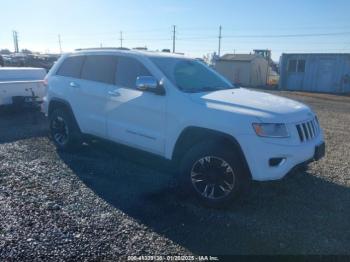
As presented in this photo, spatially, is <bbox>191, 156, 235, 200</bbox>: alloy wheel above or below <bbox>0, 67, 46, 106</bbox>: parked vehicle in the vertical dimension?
below

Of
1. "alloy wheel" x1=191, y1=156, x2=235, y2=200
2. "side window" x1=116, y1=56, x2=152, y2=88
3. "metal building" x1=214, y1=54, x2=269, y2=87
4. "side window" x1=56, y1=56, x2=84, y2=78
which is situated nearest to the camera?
"alloy wheel" x1=191, y1=156, x2=235, y2=200

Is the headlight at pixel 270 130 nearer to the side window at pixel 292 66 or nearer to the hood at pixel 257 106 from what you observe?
the hood at pixel 257 106

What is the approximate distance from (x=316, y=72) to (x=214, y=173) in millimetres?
24015

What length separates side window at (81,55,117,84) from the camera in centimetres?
529

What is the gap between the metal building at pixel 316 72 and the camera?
24125mm

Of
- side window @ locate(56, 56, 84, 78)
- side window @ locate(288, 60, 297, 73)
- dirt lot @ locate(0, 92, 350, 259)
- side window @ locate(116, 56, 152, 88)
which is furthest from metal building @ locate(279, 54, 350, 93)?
side window @ locate(116, 56, 152, 88)

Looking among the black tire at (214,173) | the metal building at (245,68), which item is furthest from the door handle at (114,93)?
the metal building at (245,68)

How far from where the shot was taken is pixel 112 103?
5.08 metres

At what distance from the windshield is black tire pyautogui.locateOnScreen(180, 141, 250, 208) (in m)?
0.92

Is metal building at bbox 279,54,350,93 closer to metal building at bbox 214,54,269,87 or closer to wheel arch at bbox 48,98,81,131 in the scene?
metal building at bbox 214,54,269,87

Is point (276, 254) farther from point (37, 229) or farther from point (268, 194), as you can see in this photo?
point (37, 229)

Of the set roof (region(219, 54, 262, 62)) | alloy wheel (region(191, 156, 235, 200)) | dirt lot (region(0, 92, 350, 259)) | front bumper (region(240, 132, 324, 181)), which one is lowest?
dirt lot (region(0, 92, 350, 259))

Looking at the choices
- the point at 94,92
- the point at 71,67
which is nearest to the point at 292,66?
the point at 71,67

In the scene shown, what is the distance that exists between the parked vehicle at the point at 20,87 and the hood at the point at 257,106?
6043mm
